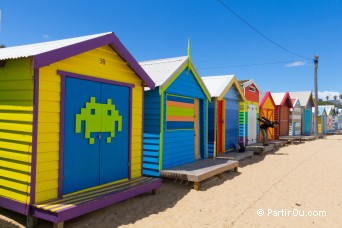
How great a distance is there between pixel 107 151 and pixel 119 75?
168cm

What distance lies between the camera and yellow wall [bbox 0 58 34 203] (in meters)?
4.56

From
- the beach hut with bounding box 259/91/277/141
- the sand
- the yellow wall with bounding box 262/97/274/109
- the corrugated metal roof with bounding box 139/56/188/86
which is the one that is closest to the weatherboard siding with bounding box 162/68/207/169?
the corrugated metal roof with bounding box 139/56/188/86

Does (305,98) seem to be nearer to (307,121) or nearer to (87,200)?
(307,121)

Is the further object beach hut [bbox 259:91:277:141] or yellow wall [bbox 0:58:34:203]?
beach hut [bbox 259:91:277:141]

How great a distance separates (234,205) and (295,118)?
21.0 metres

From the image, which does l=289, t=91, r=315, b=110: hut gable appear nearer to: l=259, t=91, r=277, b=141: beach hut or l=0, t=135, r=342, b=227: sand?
l=259, t=91, r=277, b=141: beach hut

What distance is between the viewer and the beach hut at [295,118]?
24.0 m

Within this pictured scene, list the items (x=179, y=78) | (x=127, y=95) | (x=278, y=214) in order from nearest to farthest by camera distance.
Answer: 1. (x=278, y=214)
2. (x=127, y=95)
3. (x=179, y=78)

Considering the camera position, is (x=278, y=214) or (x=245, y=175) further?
(x=245, y=175)

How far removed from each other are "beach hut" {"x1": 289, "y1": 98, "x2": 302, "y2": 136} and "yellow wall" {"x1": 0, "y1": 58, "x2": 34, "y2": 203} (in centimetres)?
2289

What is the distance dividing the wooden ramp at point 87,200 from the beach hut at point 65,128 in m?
0.01

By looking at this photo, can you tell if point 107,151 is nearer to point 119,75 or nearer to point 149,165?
point 119,75

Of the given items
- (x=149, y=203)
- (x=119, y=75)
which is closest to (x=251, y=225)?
(x=149, y=203)

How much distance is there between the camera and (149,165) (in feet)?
26.1
